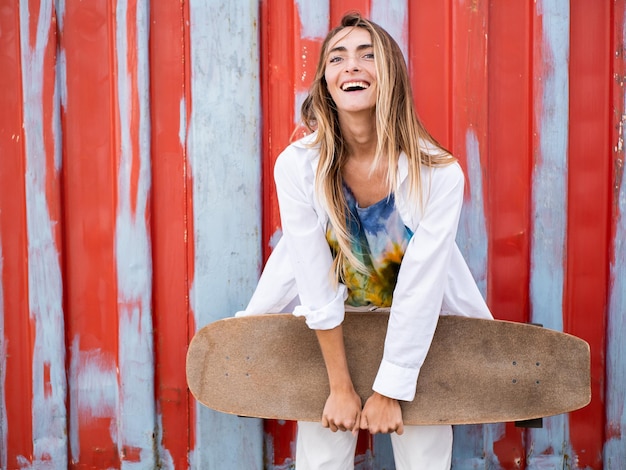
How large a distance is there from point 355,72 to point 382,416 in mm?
944

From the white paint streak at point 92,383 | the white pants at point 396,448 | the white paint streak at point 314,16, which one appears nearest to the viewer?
the white pants at point 396,448

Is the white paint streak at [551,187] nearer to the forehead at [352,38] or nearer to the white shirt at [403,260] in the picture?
the white shirt at [403,260]

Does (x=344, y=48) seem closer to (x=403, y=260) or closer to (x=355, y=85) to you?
(x=355, y=85)

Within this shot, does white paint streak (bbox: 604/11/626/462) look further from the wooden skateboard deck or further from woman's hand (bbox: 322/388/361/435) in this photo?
woman's hand (bbox: 322/388/361/435)

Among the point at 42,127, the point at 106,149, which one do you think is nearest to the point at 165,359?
the point at 106,149

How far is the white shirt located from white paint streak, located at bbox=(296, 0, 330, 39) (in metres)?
0.50

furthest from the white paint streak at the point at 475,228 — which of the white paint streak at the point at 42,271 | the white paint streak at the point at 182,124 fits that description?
the white paint streak at the point at 42,271

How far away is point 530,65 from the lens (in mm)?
2039

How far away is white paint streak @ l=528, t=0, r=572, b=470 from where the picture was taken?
202cm

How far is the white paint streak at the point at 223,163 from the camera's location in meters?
2.03

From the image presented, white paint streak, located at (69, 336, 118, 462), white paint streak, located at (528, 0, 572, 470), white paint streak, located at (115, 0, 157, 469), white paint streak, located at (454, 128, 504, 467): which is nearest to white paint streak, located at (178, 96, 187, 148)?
white paint streak, located at (115, 0, 157, 469)

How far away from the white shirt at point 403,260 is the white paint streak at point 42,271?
0.94 meters

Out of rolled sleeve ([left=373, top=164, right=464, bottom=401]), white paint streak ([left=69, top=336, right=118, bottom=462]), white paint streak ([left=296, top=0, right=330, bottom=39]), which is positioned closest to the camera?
rolled sleeve ([left=373, top=164, right=464, bottom=401])

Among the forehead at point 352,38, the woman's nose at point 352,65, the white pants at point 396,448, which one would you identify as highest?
the forehead at point 352,38
